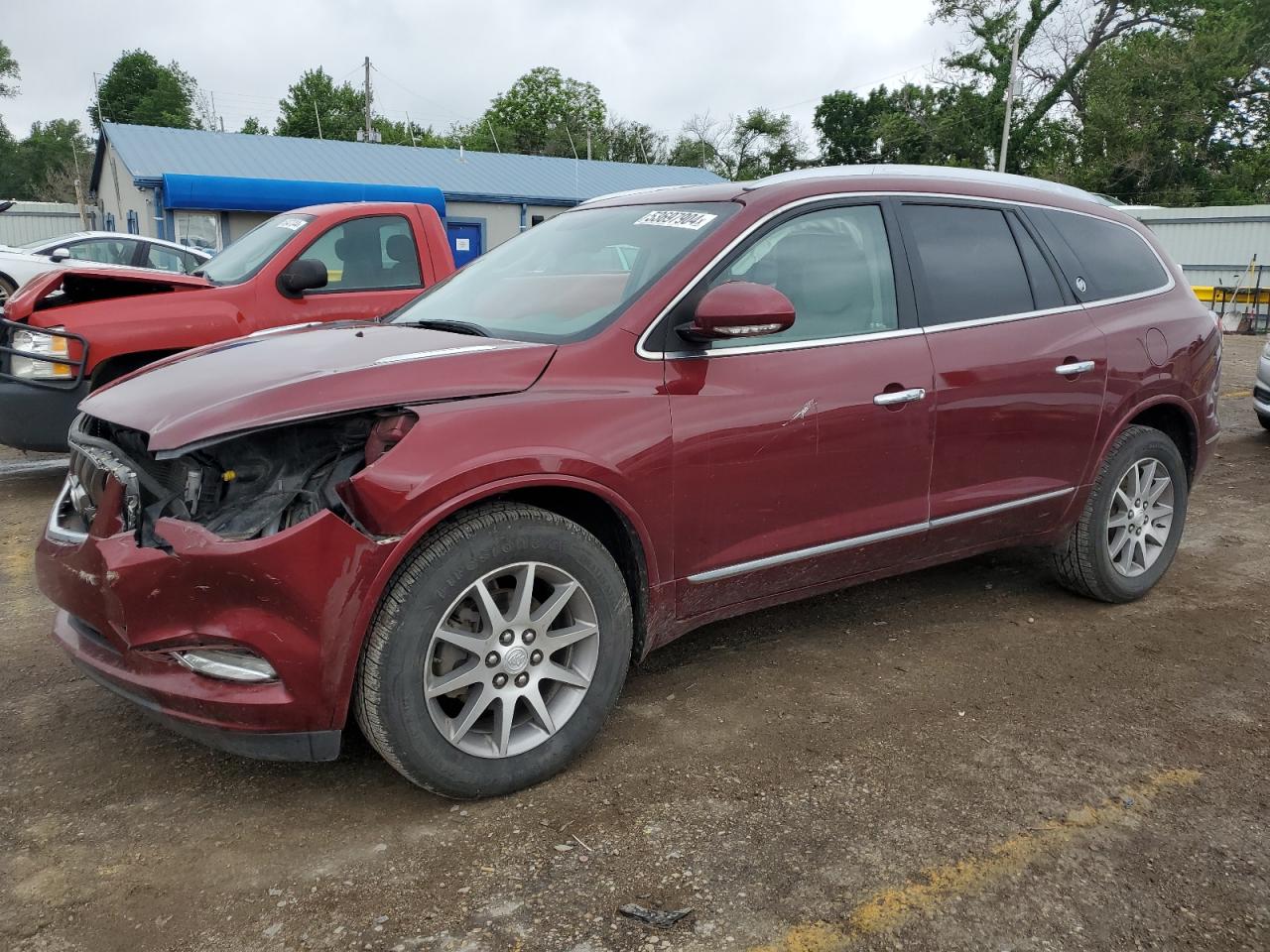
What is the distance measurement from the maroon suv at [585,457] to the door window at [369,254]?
2930mm

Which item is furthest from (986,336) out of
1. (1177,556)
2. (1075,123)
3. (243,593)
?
(1075,123)

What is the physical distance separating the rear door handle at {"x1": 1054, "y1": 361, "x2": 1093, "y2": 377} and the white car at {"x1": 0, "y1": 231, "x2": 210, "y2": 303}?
10.1 metres

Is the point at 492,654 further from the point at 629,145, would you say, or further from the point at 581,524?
the point at 629,145

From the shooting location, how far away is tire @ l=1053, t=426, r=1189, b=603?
4.30 metres

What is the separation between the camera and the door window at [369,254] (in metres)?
6.66

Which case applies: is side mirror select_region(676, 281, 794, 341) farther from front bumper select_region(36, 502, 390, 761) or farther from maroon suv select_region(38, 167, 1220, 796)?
front bumper select_region(36, 502, 390, 761)

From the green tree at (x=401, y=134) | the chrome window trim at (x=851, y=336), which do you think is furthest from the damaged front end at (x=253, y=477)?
the green tree at (x=401, y=134)

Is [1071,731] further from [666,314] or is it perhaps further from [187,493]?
[187,493]

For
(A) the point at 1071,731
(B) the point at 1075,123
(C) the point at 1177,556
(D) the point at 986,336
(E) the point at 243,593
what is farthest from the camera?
(B) the point at 1075,123

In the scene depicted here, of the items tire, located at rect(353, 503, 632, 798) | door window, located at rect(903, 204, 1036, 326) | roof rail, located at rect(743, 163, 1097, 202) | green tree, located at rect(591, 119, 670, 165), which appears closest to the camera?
tire, located at rect(353, 503, 632, 798)

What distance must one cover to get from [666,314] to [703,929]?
173cm

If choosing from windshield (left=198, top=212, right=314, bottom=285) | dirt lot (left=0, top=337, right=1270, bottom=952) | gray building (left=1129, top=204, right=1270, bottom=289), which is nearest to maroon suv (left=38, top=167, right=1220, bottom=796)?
dirt lot (left=0, top=337, right=1270, bottom=952)

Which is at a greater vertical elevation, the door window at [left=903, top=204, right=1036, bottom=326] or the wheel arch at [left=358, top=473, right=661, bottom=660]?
the door window at [left=903, top=204, right=1036, bottom=326]

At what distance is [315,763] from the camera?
3043mm
